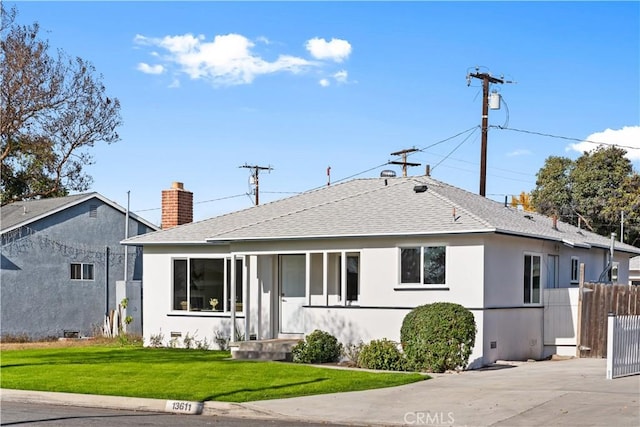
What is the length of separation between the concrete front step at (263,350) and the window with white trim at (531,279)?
247 inches

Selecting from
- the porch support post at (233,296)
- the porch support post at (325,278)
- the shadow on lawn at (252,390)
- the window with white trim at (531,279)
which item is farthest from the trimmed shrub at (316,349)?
the window with white trim at (531,279)

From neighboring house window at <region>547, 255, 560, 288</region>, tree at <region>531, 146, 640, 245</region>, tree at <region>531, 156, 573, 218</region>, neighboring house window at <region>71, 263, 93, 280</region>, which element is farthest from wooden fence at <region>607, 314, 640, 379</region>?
tree at <region>531, 156, 573, 218</region>

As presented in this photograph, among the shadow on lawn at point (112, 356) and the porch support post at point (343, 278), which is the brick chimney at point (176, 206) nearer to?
the shadow on lawn at point (112, 356)

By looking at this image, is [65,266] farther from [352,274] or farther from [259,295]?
[352,274]

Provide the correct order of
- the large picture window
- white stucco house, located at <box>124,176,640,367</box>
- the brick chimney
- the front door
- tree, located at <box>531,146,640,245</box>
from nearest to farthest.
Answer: white stucco house, located at <box>124,176,640,367</box>
the front door
the large picture window
the brick chimney
tree, located at <box>531,146,640,245</box>

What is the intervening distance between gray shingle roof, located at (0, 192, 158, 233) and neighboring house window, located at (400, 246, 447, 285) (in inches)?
662

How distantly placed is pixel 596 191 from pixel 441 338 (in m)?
39.6

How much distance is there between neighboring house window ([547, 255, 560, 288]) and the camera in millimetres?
25062

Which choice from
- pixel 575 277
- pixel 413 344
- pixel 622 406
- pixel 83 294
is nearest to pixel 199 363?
pixel 413 344

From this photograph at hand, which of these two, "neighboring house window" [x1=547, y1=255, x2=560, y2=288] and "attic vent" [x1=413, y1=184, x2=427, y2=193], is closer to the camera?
"attic vent" [x1=413, y1=184, x2=427, y2=193]

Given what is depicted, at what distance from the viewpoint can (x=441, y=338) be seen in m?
20.2

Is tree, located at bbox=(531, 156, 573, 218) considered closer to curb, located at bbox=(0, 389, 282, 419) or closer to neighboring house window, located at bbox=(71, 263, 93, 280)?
neighboring house window, located at bbox=(71, 263, 93, 280)

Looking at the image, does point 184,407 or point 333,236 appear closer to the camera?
point 184,407

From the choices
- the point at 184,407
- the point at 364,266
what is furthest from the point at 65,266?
the point at 184,407
